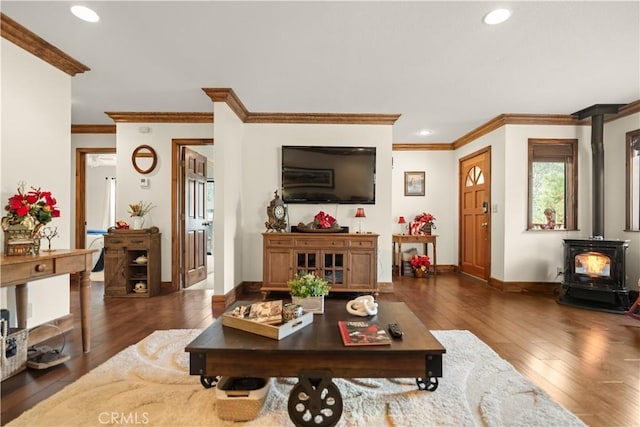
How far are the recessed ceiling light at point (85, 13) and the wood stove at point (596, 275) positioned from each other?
5410 millimetres

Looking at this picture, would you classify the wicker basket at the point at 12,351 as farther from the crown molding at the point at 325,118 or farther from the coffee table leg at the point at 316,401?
the crown molding at the point at 325,118

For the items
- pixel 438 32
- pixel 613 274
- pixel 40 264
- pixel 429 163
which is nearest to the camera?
pixel 40 264

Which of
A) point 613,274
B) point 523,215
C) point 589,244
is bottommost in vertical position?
point 613,274

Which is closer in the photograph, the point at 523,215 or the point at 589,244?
the point at 589,244

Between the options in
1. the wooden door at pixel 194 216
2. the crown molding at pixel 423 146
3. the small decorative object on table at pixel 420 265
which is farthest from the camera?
the crown molding at pixel 423 146

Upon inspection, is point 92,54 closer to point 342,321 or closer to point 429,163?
point 342,321

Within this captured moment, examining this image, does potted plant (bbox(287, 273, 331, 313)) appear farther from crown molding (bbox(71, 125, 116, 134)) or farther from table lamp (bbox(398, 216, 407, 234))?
crown molding (bbox(71, 125, 116, 134))

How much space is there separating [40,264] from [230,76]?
2323 mm

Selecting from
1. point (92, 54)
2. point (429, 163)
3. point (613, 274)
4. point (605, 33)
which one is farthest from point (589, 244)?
point (92, 54)

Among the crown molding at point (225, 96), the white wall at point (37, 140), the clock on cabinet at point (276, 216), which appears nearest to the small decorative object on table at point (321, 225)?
the clock on cabinet at point (276, 216)

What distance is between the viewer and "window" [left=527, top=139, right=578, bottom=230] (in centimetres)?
456

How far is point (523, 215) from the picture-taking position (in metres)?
4.57

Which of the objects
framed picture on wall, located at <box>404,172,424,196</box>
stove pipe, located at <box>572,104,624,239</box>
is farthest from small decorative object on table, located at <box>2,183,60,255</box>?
stove pipe, located at <box>572,104,624,239</box>

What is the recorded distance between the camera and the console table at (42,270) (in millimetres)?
1945
